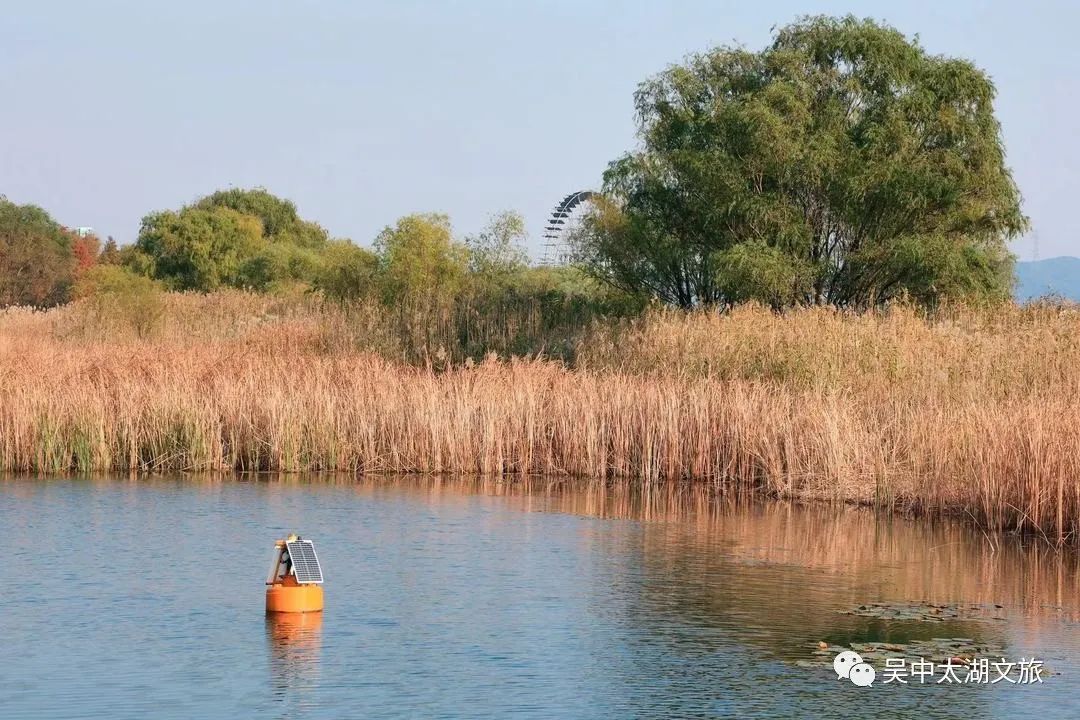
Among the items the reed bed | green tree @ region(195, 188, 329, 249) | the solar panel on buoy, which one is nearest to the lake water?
the solar panel on buoy

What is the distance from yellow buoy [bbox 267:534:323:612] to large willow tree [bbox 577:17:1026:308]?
66.7 ft

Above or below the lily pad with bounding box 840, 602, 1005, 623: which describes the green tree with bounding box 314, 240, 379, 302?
above

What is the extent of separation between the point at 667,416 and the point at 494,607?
25.6 feet

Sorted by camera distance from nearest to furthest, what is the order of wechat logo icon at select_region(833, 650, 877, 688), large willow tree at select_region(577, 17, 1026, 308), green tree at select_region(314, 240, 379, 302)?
wechat logo icon at select_region(833, 650, 877, 688) < large willow tree at select_region(577, 17, 1026, 308) < green tree at select_region(314, 240, 379, 302)

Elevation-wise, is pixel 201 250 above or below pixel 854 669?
above

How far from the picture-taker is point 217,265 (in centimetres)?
5628

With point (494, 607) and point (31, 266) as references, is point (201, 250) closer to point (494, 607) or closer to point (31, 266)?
point (31, 266)

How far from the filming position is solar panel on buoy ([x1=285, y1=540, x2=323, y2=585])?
973 cm

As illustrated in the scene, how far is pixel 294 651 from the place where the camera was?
8.87 m

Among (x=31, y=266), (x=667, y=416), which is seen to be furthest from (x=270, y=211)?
(x=667, y=416)

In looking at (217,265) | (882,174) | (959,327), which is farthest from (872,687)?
(217,265)

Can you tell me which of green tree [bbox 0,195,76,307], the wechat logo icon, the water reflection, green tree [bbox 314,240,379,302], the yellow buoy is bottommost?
the wechat logo icon

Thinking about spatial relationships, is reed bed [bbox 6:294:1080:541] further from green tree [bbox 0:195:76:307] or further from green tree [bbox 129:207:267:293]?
green tree [bbox 0:195:76:307]

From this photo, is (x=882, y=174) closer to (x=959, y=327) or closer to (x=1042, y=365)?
(x=959, y=327)
